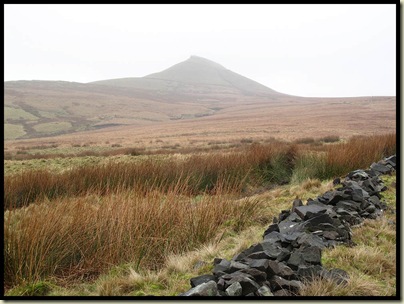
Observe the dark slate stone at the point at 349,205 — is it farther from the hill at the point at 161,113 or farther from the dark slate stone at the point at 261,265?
the hill at the point at 161,113

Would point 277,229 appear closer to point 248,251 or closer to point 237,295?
point 248,251

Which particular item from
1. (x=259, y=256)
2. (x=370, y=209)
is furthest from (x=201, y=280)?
(x=370, y=209)

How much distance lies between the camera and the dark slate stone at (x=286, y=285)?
265cm

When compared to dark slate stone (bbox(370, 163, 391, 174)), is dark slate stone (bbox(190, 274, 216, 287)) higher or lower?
higher

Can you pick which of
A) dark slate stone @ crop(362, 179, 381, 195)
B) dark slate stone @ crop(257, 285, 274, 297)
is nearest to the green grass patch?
dark slate stone @ crop(362, 179, 381, 195)

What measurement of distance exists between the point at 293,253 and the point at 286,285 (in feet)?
1.71

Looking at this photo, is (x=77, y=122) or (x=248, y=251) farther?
(x=77, y=122)

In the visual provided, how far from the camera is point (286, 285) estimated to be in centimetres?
267

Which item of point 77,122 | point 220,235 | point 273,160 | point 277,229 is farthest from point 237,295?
point 77,122

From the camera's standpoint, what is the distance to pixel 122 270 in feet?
11.8

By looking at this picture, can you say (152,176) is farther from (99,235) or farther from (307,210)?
(307,210)

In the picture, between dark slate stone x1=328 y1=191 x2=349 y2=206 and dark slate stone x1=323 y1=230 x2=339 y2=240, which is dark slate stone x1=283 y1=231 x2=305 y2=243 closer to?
dark slate stone x1=323 y1=230 x2=339 y2=240

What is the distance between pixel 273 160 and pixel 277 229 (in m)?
6.99

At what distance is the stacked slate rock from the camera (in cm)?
259
